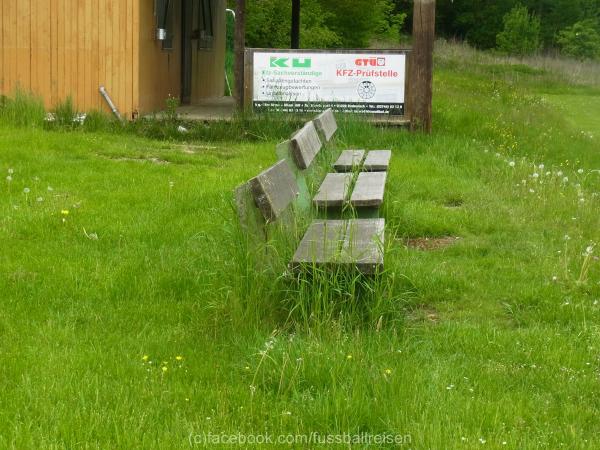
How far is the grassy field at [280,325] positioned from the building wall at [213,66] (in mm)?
9298

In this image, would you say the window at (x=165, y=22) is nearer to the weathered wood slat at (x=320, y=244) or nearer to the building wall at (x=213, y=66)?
the building wall at (x=213, y=66)

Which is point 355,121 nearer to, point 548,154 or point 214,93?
point 548,154

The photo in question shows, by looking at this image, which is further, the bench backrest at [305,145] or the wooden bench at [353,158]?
the wooden bench at [353,158]

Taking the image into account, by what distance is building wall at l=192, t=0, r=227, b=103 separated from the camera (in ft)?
57.1

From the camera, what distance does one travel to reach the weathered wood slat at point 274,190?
424cm

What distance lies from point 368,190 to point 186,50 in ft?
35.7

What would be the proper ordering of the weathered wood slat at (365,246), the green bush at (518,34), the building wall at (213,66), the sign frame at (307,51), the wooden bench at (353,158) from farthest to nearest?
the green bush at (518,34), the building wall at (213,66), the sign frame at (307,51), the wooden bench at (353,158), the weathered wood slat at (365,246)

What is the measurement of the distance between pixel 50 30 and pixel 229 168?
4.98 m

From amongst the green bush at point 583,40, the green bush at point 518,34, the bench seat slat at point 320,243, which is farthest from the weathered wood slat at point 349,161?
the green bush at point 583,40

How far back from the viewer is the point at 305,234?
4.84 metres

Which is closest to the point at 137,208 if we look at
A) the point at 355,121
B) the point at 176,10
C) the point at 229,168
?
the point at 229,168

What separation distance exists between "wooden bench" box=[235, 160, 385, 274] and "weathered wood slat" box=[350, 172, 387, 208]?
76 cm

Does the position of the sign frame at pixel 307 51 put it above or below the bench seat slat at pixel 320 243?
above

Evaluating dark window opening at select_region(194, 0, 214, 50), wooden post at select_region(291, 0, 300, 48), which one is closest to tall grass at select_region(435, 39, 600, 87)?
wooden post at select_region(291, 0, 300, 48)
